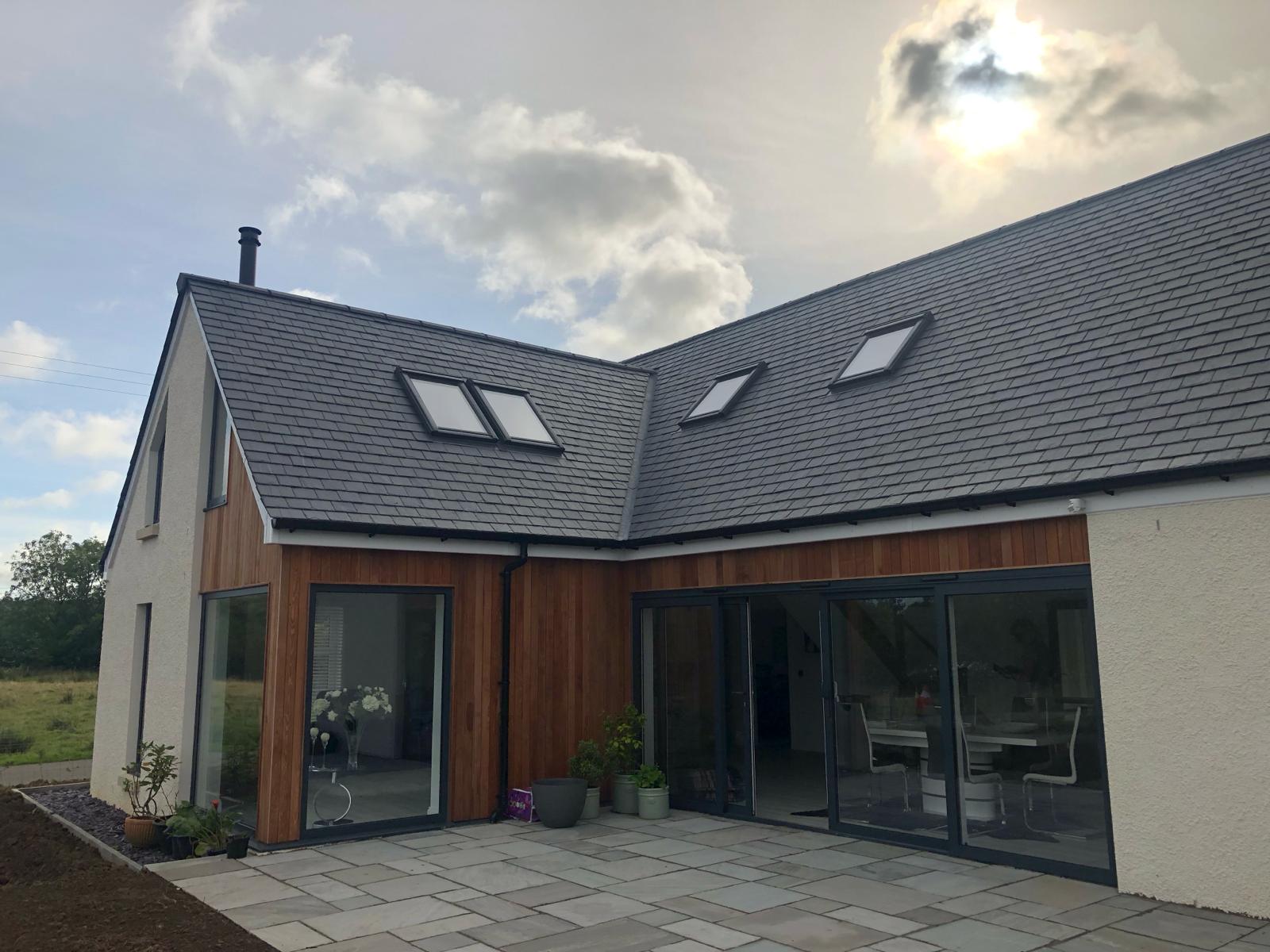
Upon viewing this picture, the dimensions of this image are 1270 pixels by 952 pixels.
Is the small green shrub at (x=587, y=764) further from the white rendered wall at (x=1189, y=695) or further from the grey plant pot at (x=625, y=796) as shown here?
the white rendered wall at (x=1189, y=695)

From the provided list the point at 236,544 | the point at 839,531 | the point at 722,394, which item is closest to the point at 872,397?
the point at 839,531

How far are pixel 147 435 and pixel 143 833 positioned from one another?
18.6 feet

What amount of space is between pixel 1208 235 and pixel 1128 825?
505 centimetres

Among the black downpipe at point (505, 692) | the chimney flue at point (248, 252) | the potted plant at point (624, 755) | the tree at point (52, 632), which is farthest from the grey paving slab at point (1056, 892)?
the tree at point (52, 632)

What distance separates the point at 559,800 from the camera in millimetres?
8977

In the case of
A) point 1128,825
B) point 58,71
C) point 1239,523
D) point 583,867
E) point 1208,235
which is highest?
→ point 58,71

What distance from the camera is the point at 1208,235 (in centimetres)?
805

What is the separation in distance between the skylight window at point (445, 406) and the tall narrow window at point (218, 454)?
6.62 feet

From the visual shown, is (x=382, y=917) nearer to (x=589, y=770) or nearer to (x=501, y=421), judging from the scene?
(x=589, y=770)

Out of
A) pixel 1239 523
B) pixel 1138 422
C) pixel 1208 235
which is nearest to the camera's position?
pixel 1239 523

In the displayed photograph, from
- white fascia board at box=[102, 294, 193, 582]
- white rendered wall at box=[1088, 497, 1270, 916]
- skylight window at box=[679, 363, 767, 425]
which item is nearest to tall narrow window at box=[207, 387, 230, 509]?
white fascia board at box=[102, 294, 193, 582]

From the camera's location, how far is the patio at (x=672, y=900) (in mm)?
5430

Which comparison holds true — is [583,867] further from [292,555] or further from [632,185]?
[632,185]

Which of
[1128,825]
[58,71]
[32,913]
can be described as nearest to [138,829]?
[32,913]
